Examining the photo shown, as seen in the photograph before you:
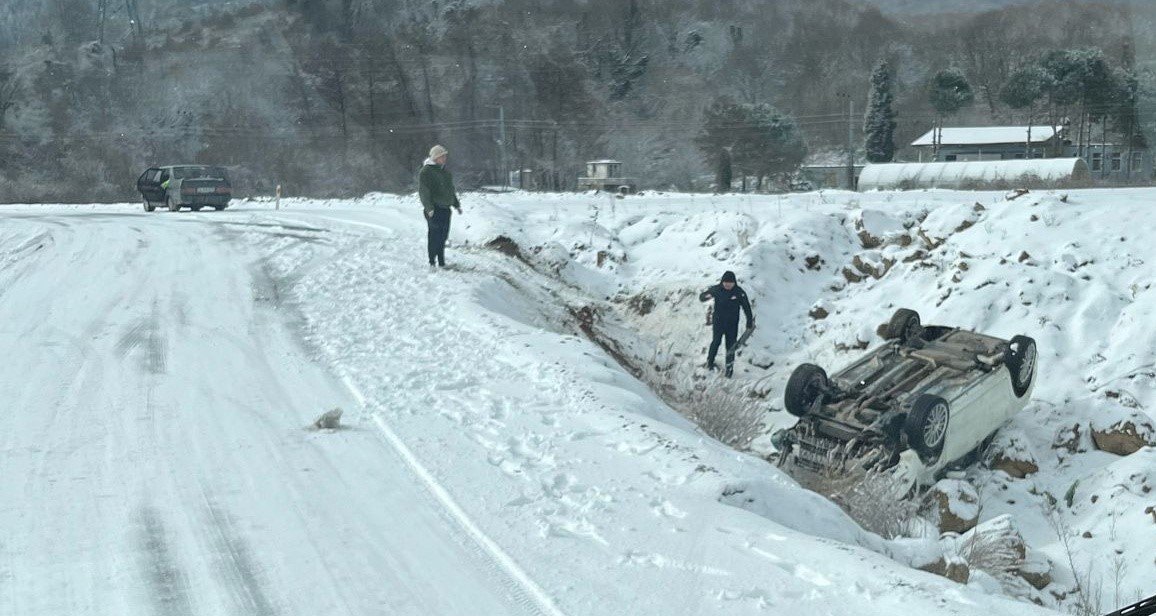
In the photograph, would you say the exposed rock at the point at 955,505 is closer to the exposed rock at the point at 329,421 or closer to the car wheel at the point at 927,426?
the car wheel at the point at 927,426

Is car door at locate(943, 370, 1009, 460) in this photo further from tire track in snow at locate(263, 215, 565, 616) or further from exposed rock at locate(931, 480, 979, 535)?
tire track in snow at locate(263, 215, 565, 616)

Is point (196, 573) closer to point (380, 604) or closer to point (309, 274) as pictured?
point (380, 604)

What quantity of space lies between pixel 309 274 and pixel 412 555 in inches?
369

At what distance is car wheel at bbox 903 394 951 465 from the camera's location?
976cm

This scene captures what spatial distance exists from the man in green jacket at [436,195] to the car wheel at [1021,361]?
24.3 ft

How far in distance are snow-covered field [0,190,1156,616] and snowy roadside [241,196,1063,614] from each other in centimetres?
3

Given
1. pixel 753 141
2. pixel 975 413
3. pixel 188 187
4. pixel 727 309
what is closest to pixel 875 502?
pixel 975 413

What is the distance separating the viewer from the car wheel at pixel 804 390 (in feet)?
35.6

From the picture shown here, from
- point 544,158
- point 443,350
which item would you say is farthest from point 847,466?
point 544,158

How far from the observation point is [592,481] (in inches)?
245

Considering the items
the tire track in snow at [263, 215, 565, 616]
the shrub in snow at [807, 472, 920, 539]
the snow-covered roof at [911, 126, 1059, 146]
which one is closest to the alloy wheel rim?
the shrub in snow at [807, 472, 920, 539]

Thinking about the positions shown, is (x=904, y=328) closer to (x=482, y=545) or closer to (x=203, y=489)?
(x=482, y=545)

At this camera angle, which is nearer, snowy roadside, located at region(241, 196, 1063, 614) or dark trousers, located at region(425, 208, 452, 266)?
snowy roadside, located at region(241, 196, 1063, 614)

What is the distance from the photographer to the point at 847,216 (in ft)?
61.4
